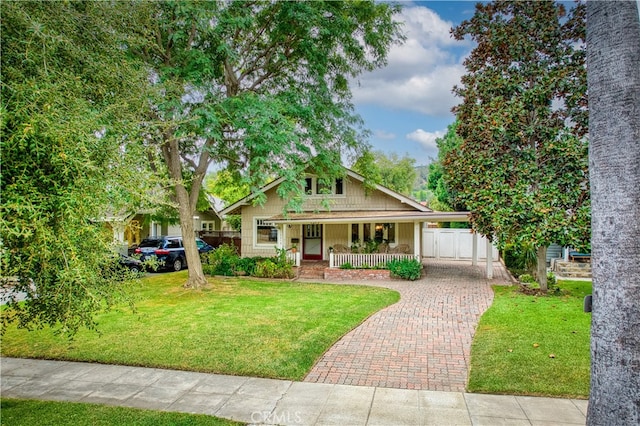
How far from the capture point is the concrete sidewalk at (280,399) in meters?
4.47

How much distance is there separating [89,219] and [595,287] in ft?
14.2

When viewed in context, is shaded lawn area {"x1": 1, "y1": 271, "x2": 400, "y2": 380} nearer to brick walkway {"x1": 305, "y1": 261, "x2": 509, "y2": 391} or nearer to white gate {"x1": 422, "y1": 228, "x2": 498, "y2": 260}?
brick walkway {"x1": 305, "y1": 261, "x2": 509, "y2": 391}

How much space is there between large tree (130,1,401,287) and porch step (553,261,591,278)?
1075cm

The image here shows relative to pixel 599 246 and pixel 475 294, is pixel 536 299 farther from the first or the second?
pixel 599 246

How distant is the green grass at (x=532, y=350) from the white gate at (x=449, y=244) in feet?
37.0

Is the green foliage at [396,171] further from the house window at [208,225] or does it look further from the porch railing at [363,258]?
the porch railing at [363,258]

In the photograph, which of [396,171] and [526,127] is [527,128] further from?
[396,171]

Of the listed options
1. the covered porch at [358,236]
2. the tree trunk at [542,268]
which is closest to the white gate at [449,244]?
the covered porch at [358,236]

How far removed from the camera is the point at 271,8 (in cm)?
1230

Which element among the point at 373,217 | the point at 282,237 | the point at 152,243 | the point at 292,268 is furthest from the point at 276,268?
the point at 152,243

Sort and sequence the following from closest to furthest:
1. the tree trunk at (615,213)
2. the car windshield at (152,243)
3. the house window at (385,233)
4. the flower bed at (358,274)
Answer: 1. the tree trunk at (615,213)
2. the flower bed at (358,274)
3. the house window at (385,233)
4. the car windshield at (152,243)

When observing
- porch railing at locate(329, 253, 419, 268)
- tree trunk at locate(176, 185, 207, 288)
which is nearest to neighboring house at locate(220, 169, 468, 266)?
porch railing at locate(329, 253, 419, 268)

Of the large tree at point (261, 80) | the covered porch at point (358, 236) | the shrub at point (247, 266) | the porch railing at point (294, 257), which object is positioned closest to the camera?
the large tree at point (261, 80)

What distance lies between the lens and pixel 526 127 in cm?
1163
